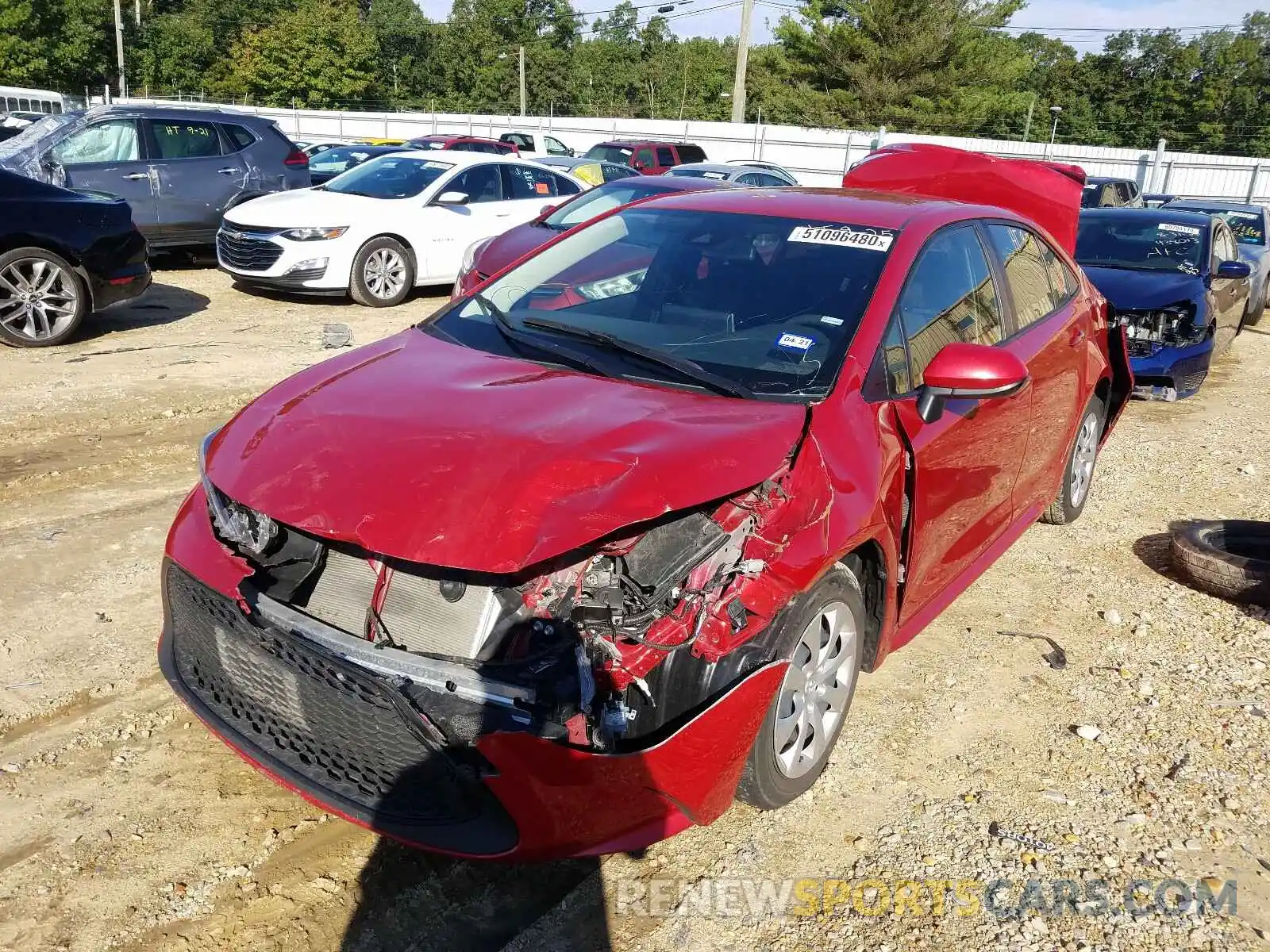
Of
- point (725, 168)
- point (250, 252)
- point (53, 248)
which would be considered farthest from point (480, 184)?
point (725, 168)

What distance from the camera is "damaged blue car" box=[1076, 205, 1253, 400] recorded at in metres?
8.52

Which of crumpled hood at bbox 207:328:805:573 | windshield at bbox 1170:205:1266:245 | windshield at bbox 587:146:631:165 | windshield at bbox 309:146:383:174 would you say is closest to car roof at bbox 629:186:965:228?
crumpled hood at bbox 207:328:805:573

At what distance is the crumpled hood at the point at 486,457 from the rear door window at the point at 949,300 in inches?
29.5

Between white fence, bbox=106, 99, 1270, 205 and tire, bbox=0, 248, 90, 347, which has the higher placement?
white fence, bbox=106, 99, 1270, 205

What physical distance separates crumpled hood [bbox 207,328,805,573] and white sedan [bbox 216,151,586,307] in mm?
→ 7961

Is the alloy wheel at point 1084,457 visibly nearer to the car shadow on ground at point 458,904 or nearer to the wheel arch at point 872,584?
the wheel arch at point 872,584

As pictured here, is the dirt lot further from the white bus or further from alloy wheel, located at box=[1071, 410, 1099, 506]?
the white bus

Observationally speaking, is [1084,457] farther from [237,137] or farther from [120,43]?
[120,43]

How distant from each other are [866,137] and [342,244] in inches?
1035

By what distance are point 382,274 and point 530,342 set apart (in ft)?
26.8

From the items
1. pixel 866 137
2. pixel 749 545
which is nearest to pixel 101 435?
pixel 749 545

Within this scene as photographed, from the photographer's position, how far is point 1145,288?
874 centimetres

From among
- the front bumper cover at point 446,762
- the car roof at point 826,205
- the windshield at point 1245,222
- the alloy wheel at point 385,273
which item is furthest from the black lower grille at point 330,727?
the windshield at point 1245,222

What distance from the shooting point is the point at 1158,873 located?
293 cm
